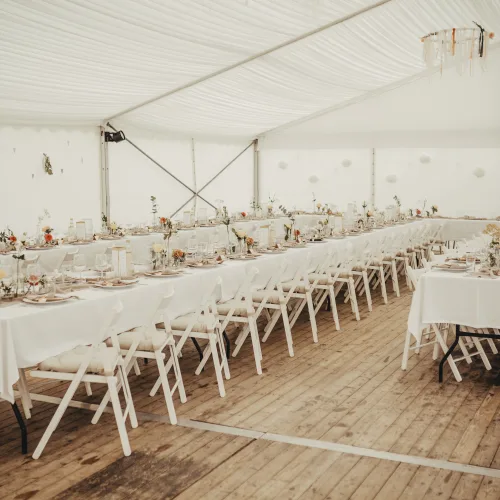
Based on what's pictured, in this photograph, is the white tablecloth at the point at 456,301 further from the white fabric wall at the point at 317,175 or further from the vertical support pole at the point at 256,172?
the vertical support pole at the point at 256,172

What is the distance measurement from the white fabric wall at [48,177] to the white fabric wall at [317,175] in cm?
597

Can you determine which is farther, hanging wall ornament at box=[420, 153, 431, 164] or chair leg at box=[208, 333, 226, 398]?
hanging wall ornament at box=[420, 153, 431, 164]

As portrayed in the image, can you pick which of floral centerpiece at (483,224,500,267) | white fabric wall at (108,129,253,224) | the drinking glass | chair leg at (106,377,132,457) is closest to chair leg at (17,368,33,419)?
chair leg at (106,377,132,457)

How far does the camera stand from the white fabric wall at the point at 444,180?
14609 mm

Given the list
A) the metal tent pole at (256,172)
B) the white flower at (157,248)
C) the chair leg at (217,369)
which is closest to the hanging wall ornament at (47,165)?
the white flower at (157,248)

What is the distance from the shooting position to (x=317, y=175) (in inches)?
648

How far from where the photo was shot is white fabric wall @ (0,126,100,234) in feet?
34.9

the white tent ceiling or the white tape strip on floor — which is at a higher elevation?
the white tent ceiling

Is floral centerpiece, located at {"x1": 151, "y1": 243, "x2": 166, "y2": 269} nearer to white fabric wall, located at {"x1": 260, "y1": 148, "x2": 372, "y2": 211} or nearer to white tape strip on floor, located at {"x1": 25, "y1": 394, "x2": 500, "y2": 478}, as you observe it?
white tape strip on floor, located at {"x1": 25, "y1": 394, "x2": 500, "y2": 478}

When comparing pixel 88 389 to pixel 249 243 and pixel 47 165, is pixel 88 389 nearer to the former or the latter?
pixel 249 243

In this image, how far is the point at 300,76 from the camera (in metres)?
12.4

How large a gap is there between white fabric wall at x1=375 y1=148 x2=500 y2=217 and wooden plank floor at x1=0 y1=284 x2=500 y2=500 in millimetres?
9500

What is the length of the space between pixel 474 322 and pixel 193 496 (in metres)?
2.93

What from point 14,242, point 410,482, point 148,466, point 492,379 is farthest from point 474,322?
point 14,242
